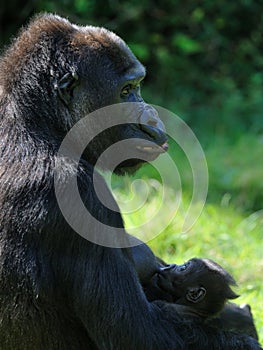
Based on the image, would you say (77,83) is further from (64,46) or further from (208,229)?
(208,229)

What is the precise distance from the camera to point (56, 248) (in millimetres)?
3523

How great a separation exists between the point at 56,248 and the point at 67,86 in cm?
78

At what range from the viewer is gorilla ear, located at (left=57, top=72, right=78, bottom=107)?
3.82 metres

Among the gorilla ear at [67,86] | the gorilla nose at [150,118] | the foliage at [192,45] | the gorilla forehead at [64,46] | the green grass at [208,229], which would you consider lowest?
the foliage at [192,45]

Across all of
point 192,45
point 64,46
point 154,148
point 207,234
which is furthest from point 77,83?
point 192,45

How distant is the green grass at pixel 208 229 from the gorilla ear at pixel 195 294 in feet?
2.58

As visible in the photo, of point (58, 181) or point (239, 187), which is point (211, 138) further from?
point (58, 181)

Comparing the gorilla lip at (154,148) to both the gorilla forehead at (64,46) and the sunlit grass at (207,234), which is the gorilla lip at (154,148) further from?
the sunlit grass at (207,234)

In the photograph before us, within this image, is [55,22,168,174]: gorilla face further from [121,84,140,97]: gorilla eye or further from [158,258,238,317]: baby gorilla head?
[158,258,238,317]: baby gorilla head

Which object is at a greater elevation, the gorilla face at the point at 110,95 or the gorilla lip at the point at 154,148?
the gorilla face at the point at 110,95

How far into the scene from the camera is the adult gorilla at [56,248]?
3.49m

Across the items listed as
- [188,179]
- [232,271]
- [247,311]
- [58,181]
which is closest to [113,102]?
[58,181]

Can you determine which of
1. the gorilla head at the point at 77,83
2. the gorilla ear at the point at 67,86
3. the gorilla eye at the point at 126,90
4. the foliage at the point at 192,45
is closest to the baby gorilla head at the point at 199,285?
the gorilla head at the point at 77,83

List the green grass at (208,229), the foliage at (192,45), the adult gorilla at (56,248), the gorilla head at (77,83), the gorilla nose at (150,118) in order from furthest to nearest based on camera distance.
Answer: the foliage at (192,45) < the green grass at (208,229) < the gorilla nose at (150,118) < the gorilla head at (77,83) < the adult gorilla at (56,248)
